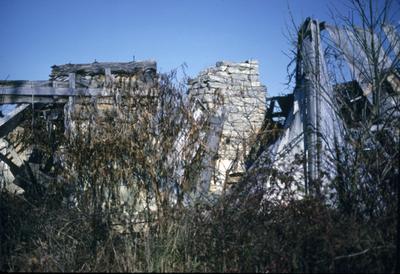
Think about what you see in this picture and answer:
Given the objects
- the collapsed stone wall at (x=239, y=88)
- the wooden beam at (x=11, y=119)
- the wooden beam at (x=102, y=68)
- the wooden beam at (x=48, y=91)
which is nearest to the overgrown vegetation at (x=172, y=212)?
the wooden beam at (x=48, y=91)

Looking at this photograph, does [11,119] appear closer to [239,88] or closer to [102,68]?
[102,68]

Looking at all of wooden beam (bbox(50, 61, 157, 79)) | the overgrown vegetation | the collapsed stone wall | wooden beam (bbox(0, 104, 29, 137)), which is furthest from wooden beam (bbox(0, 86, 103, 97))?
the collapsed stone wall

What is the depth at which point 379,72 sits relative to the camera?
5.26 metres

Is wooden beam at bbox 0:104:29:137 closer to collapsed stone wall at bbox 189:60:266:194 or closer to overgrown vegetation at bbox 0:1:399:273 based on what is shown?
overgrown vegetation at bbox 0:1:399:273

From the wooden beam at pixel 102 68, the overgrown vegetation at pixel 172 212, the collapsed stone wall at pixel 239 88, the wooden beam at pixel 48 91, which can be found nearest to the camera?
the overgrown vegetation at pixel 172 212

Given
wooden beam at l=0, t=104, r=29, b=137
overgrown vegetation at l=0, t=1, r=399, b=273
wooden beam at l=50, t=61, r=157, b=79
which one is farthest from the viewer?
wooden beam at l=50, t=61, r=157, b=79

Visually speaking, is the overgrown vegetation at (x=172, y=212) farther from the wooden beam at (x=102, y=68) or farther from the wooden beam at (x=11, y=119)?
the wooden beam at (x=102, y=68)

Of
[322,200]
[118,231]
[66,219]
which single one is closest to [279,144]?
[322,200]

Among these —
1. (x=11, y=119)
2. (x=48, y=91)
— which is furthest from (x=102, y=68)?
(x=11, y=119)

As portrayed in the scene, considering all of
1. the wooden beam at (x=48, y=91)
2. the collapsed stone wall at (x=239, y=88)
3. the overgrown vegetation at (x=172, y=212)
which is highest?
the collapsed stone wall at (x=239, y=88)

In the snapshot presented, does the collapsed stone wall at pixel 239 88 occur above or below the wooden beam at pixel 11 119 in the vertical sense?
above

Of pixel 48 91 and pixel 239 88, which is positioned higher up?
pixel 239 88

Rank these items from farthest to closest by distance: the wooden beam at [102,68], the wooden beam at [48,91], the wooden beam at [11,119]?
the wooden beam at [102,68] → the wooden beam at [48,91] → the wooden beam at [11,119]

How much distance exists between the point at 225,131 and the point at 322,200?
5.83m
